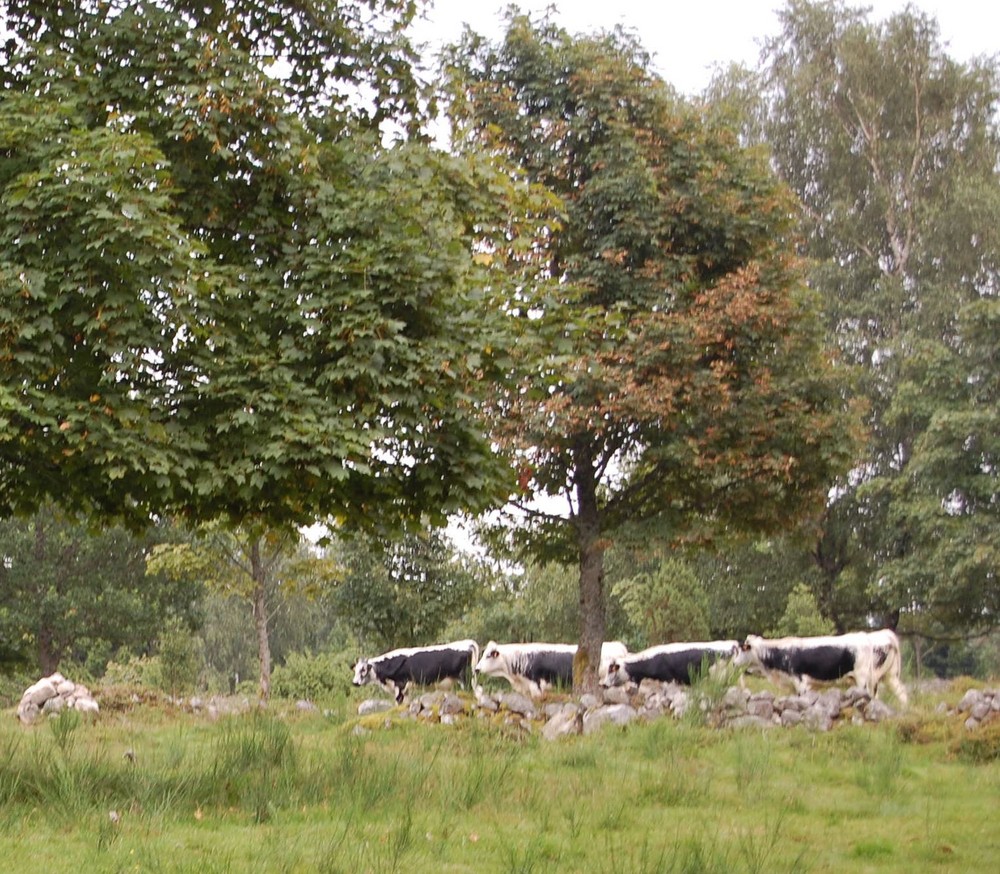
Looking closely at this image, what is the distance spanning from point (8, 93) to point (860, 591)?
30131 millimetres

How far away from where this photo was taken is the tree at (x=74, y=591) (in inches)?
1538

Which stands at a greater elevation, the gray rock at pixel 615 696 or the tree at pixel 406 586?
the tree at pixel 406 586

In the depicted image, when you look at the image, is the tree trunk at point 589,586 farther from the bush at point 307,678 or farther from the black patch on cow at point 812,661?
the bush at point 307,678

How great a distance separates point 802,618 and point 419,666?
11610 millimetres

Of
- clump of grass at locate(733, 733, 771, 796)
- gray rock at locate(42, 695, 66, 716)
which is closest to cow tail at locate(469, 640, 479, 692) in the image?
gray rock at locate(42, 695, 66, 716)

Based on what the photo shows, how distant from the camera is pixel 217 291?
948cm

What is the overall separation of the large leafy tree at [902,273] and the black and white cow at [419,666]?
40.4 feet

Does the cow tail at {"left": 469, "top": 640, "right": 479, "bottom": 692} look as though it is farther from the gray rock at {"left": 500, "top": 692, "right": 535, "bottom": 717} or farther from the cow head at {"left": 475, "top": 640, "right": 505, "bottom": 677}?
the gray rock at {"left": 500, "top": 692, "right": 535, "bottom": 717}

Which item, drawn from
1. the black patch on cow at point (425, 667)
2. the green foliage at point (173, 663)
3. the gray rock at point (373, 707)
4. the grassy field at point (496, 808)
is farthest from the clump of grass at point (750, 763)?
the green foliage at point (173, 663)

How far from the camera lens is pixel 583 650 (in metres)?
21.2

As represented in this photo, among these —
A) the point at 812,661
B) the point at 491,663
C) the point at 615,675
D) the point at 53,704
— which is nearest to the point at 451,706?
the point at 491,663

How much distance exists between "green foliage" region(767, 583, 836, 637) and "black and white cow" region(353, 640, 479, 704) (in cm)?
1040

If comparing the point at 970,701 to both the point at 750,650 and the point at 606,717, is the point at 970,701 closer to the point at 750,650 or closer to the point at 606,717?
the point at 606,717

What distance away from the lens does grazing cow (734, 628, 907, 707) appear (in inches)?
904
